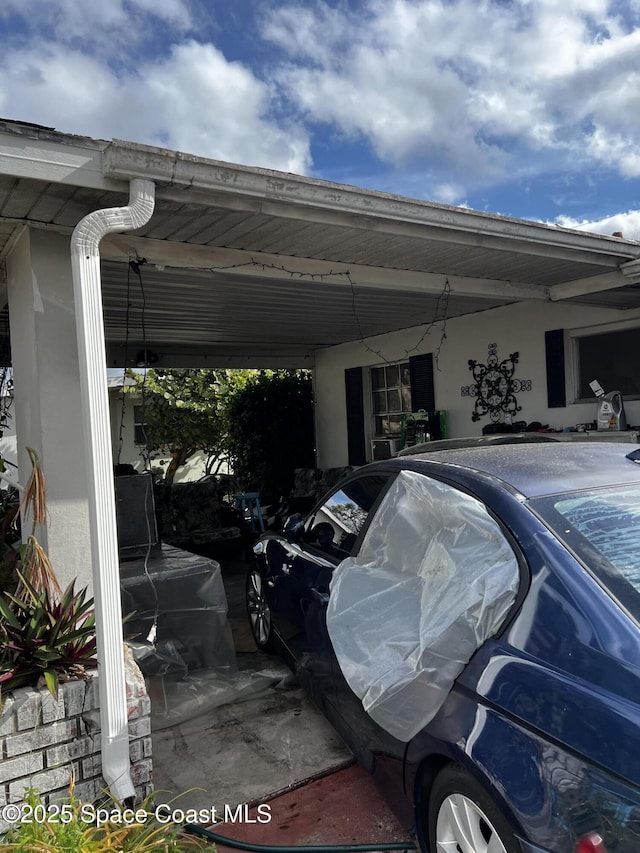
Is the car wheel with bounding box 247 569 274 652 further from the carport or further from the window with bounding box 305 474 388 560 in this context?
the carport

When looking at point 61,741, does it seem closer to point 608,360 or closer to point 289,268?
point 289,268

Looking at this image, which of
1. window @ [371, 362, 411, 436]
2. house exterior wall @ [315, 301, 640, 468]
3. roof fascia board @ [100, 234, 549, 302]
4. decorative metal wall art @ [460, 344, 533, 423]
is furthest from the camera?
window @ [371, 362, 411, 436]

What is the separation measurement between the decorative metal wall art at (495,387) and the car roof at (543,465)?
14.3 ft

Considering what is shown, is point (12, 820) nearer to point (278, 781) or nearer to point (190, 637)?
point (278, 781)

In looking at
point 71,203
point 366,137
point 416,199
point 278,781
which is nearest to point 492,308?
point 416,199

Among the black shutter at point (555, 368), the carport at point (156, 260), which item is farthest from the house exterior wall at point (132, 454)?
the black shutter at point (555, 368)

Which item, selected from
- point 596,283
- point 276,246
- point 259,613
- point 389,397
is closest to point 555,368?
point 596,283

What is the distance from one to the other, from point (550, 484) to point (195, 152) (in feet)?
7.53

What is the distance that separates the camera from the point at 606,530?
1900mm

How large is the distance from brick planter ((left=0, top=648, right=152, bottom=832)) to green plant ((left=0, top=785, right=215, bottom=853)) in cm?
6

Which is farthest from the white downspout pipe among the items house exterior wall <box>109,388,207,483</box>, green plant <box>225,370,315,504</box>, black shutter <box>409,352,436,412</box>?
house exterior wall <box>109,388,207,483</box>

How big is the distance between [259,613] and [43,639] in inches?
78.4

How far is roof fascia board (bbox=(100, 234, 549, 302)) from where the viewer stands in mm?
3740

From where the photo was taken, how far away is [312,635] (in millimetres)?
3018
